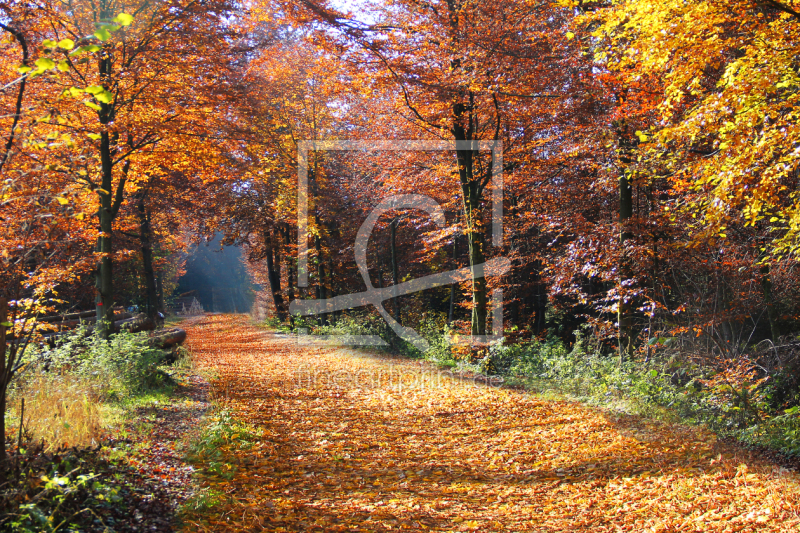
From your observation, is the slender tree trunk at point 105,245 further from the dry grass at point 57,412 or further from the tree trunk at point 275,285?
the tree trunk at point 275,285

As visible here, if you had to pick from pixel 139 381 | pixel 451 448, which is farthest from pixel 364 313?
pixel 451 448

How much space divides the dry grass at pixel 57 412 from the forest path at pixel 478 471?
1.21 meters

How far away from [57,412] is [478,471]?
13.4 feet

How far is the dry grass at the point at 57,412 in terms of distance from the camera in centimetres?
411

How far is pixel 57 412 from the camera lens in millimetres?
4633

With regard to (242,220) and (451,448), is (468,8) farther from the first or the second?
(242,220)

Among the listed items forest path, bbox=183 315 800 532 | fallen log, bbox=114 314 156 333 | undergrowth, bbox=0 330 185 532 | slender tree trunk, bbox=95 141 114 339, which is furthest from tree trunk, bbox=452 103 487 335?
fallen log, bbox=114 314 156 333

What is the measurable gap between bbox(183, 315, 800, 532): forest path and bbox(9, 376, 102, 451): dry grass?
121cm

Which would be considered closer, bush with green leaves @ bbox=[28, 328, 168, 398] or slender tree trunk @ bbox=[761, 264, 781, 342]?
bush with green leaves @ bbox=[28, 328, 168, 398]

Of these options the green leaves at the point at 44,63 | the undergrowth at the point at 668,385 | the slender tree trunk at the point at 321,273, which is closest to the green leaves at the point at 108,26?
the green leaves at the point at 44,63

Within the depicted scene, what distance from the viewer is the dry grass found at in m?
4.11

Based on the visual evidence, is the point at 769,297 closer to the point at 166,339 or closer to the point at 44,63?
the point at 44,63

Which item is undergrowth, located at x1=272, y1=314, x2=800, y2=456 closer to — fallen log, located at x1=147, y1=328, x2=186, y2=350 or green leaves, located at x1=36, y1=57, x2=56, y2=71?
fallen log, located at x1=147, y1=328, x2=186, y2=350

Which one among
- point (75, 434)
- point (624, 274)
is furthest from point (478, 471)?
point (624, 274)
